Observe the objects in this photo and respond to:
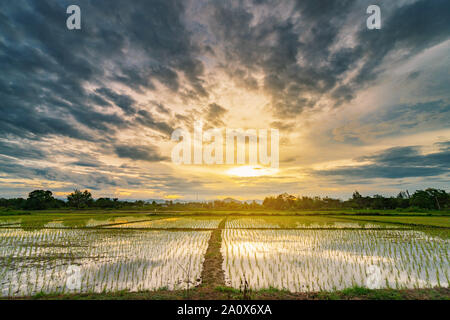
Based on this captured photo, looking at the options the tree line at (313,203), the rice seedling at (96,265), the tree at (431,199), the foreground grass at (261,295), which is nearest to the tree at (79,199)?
the tree line at (313,203)

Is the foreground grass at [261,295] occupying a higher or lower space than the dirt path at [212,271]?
higher

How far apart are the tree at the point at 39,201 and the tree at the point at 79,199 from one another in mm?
4938

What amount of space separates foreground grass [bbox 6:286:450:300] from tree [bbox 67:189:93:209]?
71606mm

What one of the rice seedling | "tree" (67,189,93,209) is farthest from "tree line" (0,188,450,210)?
the rice seedling

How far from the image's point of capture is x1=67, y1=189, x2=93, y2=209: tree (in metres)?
66.0

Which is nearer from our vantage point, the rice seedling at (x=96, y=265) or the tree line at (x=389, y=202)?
the rice seedling at (x=96, y=265)

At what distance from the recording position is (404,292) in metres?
5.52

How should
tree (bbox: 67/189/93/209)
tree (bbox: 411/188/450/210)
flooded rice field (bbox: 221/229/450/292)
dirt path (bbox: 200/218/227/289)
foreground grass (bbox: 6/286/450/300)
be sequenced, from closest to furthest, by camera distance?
foreground grass (bbox: 6/286/450/300)
dirt path (bbox: 200/218/227/289)
flooded rice field (bbox: 221/229/450/292)
tree (bbox: 411/188/450/210)
tree (bbox: 67/189/93/209)

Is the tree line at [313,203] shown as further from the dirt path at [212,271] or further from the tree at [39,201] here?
the dirt path at [212,271]

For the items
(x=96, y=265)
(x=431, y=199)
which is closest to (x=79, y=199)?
(x=96, y=265)

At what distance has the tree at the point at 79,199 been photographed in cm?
6602

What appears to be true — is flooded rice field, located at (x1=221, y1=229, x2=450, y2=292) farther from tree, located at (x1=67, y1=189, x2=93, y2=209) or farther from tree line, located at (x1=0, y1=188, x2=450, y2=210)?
tree, located at (x1=67, y1=189, x2=93, y2=209)

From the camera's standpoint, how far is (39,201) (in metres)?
58.3
